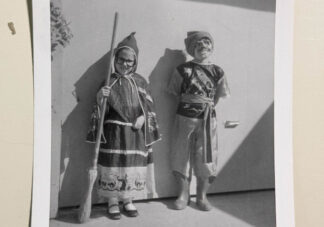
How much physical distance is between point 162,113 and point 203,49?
0.10 m

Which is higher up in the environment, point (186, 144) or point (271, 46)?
point (271, 46)

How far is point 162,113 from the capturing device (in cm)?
50

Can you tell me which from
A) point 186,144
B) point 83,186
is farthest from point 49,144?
point 186,144

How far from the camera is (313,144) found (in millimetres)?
516

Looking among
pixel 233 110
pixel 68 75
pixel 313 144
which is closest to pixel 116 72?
pixel 68 75

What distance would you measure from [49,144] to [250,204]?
283mm

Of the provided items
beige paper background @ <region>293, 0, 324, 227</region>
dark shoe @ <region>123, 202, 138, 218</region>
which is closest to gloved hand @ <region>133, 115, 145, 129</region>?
dark shoe @ <region>123, 202, 138, 218</region>

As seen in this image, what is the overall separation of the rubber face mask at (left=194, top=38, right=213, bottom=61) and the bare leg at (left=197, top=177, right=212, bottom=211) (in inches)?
6.7

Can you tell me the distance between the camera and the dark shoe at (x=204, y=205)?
19.7 inches

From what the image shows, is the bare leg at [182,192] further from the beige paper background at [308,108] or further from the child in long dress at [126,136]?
the beige paper background at [308,108]

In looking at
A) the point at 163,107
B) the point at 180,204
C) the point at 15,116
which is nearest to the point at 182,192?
the point at 180,204

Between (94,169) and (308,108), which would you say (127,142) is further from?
(308,108)

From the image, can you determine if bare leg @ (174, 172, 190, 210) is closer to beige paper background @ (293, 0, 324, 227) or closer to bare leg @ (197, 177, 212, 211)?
bare leg @ (197, 177, 212, 211)

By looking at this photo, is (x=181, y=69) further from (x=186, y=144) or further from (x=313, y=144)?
(x=313, y=144)
